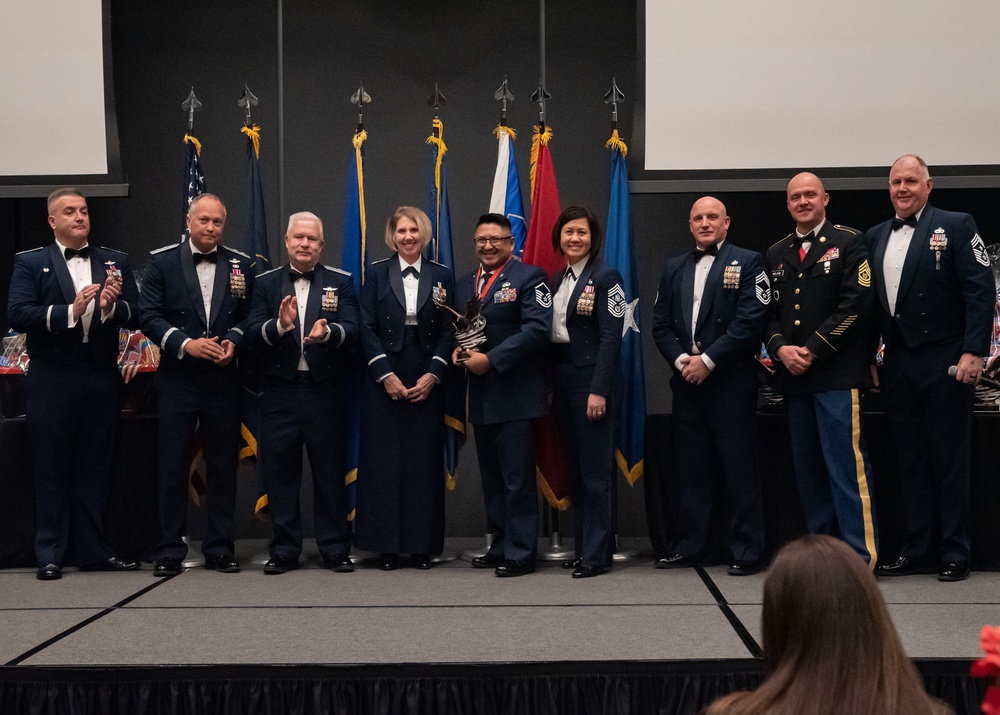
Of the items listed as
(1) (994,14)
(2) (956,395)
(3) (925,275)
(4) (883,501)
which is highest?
(1) (994,14)

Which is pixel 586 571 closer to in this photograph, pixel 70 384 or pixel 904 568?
pixel 904 568

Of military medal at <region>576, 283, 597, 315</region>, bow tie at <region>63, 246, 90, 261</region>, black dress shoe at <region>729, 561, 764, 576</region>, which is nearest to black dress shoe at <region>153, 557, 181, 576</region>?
bow tie at <region>63, 246, 90, 261</region>

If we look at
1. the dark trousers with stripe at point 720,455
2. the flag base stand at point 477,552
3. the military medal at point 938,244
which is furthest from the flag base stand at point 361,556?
the military medal at point 938,244

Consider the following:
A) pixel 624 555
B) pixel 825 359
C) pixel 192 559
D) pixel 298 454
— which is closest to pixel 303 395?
pixel 298 454

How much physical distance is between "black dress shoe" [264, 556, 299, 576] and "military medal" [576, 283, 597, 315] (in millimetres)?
1676

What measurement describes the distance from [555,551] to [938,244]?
2.18 metres

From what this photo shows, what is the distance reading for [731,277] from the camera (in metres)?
4.68

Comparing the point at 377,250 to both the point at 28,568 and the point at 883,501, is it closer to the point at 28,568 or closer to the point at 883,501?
the point at 28,568

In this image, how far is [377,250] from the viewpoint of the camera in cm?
651

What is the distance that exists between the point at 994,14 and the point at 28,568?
522cm

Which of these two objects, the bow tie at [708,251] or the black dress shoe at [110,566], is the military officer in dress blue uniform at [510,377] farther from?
the black dress shoe at [110,566]

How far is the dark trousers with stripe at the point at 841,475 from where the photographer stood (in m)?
4.40

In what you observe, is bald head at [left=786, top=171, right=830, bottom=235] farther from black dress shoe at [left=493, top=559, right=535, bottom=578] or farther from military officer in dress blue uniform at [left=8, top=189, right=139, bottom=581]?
military officer in dress blue uniform at [left=8, top=189, right=139, bottom=581]

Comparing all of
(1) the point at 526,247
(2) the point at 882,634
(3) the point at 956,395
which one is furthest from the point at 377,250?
(2) the point at 882,634
